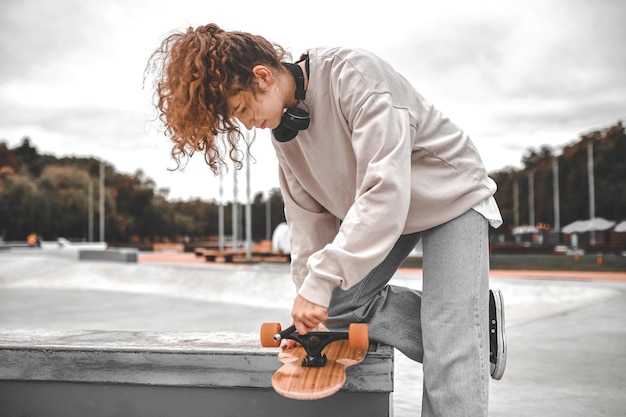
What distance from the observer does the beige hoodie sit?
5.99 feet

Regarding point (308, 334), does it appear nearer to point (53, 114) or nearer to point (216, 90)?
point (216, 90)

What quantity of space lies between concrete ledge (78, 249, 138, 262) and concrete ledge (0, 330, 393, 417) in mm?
19068

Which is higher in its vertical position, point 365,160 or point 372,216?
point 365,160

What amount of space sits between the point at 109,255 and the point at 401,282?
13.6 meters

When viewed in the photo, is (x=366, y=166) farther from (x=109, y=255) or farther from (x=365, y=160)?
(x=109, y=255)

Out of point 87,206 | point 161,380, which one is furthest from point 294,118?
point 87,206

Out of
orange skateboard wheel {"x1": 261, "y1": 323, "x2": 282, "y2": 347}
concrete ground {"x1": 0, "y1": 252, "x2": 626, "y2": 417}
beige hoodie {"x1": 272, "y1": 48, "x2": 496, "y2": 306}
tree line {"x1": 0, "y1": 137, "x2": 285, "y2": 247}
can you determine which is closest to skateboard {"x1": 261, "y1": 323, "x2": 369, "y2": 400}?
orange skateboard wheel {"x1": 261, "y1": 323, "x2": 282, "y2": 347}

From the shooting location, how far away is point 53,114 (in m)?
80.6

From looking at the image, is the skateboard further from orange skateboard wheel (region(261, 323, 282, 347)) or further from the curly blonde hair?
the curly blonde hair

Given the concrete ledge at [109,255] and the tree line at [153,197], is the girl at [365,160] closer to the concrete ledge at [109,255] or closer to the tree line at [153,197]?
the concrete ledge at [109,255]

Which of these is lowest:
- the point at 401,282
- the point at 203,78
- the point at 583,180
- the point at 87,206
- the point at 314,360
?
the point at 401,282

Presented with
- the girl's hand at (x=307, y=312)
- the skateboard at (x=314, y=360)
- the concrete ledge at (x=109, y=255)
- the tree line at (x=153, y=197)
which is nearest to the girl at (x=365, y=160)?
the girl's hand at (x=307, y=312)

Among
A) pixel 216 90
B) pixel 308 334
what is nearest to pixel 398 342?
pixel 308 334

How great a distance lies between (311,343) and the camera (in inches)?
79.5
